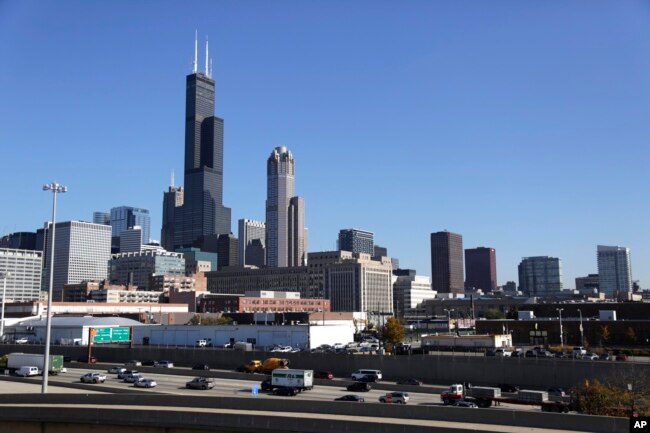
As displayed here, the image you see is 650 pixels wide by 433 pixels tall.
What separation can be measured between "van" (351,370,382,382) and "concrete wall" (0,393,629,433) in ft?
86.3

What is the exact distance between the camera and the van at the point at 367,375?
Answer: 6056 centimetres

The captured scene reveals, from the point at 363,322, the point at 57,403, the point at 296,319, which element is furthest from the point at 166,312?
the point at 57,403

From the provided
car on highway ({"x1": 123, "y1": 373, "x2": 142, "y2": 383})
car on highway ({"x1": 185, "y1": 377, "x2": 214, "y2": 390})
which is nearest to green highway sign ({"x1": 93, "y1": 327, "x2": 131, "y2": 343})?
car on highway ({"x1": 123, "y1": 373, "x2": 142, "y2": 383})

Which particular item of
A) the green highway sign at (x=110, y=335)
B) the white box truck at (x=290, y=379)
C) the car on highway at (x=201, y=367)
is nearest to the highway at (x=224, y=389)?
the white box truck at (x=290, y=379)

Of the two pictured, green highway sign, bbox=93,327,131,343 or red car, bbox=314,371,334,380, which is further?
green highway sign, bbox=93,327,131,343

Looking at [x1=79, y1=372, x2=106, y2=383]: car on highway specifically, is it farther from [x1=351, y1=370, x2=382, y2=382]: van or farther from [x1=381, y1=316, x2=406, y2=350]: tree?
[x1=381, y1=316, x2=406, y2=350]: tree

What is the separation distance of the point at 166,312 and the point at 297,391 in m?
110

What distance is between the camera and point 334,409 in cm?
3366

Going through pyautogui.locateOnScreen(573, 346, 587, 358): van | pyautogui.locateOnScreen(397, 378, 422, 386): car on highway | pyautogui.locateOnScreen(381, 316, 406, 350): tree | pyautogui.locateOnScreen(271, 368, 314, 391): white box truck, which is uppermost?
pyautogui.locateOnScreen(381, 316, 406, 350): tree

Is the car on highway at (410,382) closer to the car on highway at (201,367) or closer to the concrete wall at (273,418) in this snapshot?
the car on highway at (201,367)

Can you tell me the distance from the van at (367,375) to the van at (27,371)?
30713mm

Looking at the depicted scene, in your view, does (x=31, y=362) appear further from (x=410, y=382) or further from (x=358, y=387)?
(x=410, y=382)

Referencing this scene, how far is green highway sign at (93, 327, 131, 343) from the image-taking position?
99.8m

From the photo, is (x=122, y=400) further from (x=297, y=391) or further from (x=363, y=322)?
(x=363, y=322)
